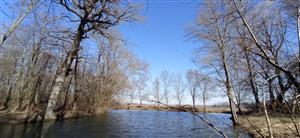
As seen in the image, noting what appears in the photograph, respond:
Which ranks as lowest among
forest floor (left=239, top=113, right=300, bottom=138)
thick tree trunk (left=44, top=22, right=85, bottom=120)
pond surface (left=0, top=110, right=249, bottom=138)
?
pond surface (left=0, top=110, right=249, bottom=138)

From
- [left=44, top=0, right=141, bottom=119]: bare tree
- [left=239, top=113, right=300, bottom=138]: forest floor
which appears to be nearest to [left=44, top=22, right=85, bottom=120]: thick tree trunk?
[left=44, top=0, right=141, bottom=119]: bare tree

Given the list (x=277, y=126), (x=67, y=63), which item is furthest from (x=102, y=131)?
(x=277, y=126)

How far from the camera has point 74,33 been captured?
14867mm

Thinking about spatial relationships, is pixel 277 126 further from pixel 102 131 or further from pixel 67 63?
pixel 67 63

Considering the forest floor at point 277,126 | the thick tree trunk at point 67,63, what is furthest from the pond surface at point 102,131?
the thick tree trunk at point 67,63

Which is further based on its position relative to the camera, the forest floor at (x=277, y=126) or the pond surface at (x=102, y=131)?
the pond surface at (x=102, y=131)

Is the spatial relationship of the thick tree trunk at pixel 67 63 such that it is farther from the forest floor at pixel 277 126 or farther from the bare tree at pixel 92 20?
the forest floor at pixel 277 126

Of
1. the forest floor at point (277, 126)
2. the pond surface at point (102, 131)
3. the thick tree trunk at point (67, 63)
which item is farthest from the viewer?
the thick tree trunk at point (67, 63)

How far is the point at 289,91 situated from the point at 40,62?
2725cm

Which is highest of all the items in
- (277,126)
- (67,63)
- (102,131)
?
(67,63)

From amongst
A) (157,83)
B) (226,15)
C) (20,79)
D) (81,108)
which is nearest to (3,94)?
(20,79)

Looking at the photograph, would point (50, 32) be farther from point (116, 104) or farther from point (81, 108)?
point (116, 104)

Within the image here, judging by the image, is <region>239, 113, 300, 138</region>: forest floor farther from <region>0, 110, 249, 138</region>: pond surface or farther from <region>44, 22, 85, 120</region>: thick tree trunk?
<region>44, 22, 85, 120</region>: thick tree trunk

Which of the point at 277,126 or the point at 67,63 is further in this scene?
the point at 67,63
